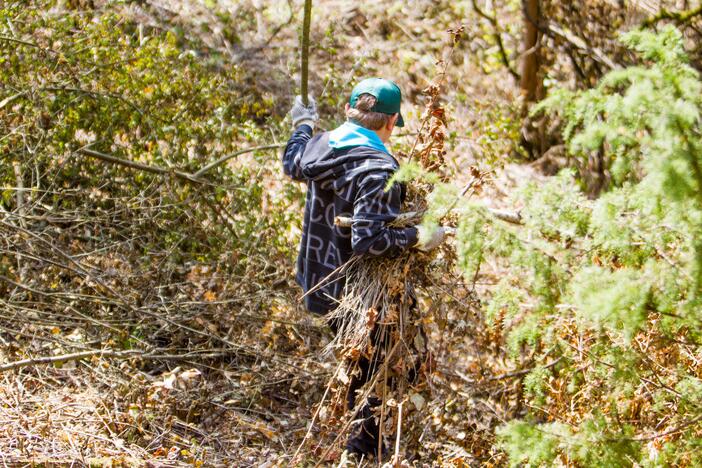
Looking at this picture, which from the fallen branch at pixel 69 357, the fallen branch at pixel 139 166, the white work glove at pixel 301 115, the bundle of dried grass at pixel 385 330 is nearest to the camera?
the bundle of dried grass at pixel 385 330

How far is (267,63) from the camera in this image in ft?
29.0

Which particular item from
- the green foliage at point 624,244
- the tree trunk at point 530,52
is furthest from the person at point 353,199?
the tree trunk at point 530,52

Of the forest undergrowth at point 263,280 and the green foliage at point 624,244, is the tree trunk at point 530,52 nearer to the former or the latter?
the forest undergrowth at point 263,280

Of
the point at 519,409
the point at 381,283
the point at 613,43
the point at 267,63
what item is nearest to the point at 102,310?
the point at 381,283

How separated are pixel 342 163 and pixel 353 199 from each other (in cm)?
17

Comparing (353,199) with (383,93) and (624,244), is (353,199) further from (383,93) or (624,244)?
(624,244)

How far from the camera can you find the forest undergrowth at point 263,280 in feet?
8.42

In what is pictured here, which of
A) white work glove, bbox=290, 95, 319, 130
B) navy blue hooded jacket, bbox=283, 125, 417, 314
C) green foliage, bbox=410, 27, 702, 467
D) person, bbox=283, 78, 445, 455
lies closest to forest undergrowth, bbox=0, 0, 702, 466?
green foliage, bbox=410, 27, 702, 467

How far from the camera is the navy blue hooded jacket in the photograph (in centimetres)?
358

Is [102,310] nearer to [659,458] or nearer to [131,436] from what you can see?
Answer: [131,436]

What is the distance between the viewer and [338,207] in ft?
12.5

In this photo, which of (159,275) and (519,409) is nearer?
(519,409)

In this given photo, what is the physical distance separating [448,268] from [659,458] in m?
1.29

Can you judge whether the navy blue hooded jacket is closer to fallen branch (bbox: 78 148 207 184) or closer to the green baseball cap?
the green baseball cap
